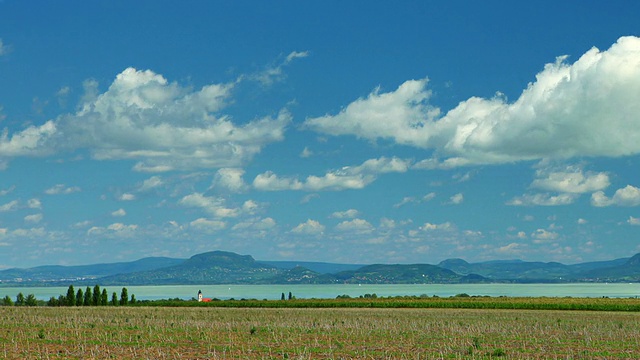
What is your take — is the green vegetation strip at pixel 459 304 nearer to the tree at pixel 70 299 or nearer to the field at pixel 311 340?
the tree at pixel 70 299

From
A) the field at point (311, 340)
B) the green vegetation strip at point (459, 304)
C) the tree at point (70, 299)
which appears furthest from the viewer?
the tree at point (70, 299)

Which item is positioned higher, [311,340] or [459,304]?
[459,304]

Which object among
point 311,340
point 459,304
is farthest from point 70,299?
point 311,340

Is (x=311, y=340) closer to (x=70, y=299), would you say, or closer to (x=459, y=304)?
(x=459, y=304)

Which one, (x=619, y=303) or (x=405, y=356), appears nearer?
(x=405, y=356)

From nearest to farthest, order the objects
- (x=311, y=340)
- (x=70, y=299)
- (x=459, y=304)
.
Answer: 1. (x=311, y=340)
2. (x=459, y=304)
3. (x=70, y=299)

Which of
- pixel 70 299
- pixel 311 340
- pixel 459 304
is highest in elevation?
pixel 70 299

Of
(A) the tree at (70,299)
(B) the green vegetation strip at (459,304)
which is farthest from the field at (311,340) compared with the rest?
(A) the tree at (70,299)

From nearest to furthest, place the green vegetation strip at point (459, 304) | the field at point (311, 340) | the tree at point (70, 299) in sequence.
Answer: the field at point (311, 340) < the green vegetation strip at point (459, 304) < the tree at point (70, 299)

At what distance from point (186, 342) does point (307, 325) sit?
16.2 metres

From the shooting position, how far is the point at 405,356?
3841 centimetres

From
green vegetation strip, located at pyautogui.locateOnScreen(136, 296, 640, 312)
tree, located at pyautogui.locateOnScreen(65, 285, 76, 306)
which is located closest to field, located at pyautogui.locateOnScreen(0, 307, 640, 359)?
green vegetation strip, located at pyautogui.locateOnScreen(136, 296, 640, 312)

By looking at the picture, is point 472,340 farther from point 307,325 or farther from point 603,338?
point 307,325

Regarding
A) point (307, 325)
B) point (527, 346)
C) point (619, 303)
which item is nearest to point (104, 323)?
point (307, 325)
